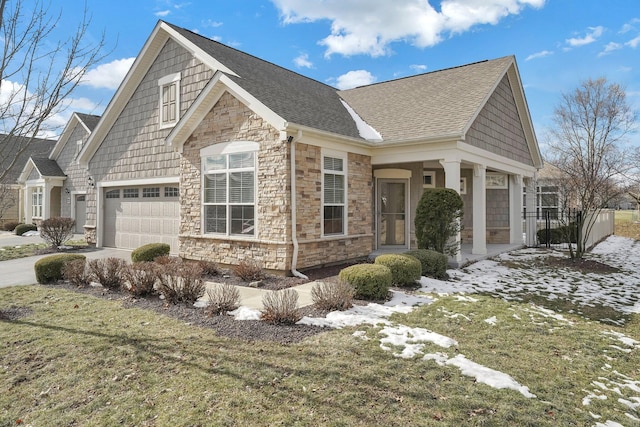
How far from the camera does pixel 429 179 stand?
1434 centimetres

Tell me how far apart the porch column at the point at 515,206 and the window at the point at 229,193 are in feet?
36.2

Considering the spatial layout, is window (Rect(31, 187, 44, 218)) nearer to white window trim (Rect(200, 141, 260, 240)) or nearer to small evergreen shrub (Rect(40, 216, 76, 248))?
small evergreen shrub (Rect(40, 216, 76, 248))

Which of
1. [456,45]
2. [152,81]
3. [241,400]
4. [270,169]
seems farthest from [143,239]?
[456,45]

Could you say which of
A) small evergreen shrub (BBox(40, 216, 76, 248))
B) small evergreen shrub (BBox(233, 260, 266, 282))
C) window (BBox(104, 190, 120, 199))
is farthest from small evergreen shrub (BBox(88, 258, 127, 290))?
small evergreen shrub (BBox(40, 216, 76, 248))

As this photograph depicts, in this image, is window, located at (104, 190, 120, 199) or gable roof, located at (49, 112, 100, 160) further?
gable roof, located at (49, 112, 100, 160)

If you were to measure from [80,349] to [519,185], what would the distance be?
1561 centimetres

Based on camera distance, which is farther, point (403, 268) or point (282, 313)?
point (403, 268)

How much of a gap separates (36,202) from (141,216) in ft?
50.8

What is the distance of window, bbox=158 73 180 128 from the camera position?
12672 mm

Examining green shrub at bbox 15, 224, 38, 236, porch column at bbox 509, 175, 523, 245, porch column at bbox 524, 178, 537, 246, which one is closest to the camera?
porch column at bbox 509, 175, 523, 245

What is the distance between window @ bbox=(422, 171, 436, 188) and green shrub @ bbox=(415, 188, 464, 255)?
431cm

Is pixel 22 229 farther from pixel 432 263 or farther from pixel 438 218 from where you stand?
pixel 432 263

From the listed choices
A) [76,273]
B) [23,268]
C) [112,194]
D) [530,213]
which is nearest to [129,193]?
[112,194]

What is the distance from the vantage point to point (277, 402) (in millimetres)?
3467
